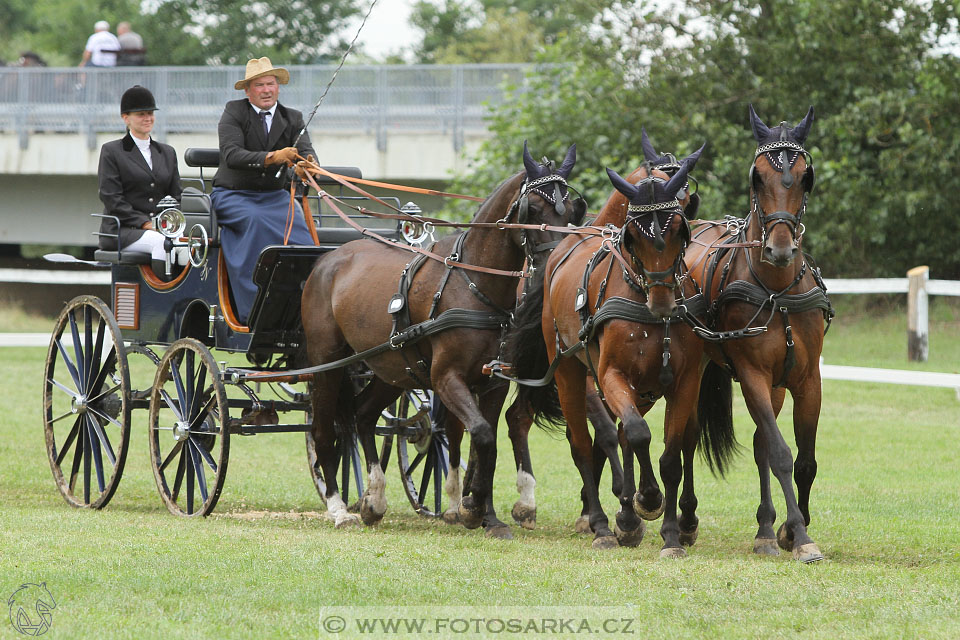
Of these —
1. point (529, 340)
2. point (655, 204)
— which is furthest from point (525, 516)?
point (655, 204)

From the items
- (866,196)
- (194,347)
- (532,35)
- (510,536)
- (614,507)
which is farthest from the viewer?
(532,35)

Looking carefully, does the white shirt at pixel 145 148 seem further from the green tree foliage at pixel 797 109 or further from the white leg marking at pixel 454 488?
the green tree foliage at pixel 797 109

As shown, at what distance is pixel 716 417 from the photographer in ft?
26.7

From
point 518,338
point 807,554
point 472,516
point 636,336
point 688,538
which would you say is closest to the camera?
point 807,554

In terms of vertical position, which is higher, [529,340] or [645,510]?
[529,340]

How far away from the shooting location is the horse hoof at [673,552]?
685 centimetres

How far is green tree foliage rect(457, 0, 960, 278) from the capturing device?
17.6 m

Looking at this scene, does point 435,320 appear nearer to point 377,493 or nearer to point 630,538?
point 377,493

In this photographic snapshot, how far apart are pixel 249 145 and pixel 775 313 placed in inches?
160

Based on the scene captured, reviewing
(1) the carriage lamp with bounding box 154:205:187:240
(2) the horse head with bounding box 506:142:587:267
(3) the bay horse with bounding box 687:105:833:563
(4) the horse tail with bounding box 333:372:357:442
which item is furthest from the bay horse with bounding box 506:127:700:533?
(1) the carriage lamp with bounding box 154:205:187:240

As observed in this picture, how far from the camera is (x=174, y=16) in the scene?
4147 cm

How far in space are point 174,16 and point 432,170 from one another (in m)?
22.6

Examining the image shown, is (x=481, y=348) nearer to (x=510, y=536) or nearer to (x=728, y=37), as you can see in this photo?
(x=510, y=536)

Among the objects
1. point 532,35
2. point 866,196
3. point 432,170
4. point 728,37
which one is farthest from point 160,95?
point 532,35
